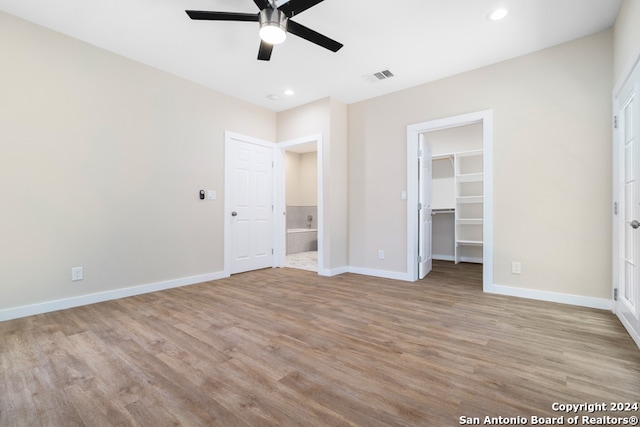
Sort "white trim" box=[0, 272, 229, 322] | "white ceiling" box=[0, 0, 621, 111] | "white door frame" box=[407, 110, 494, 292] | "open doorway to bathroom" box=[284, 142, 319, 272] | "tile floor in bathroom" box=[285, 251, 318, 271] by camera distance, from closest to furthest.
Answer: "white ceiling" box=[0, 0, 621, 111] → "white trim" box=[0, 272, 229, 322] → "white door frame" box=[407, 110, 494, 292] → "tile floor in bathroom" box=[285, 251, 318, 271] → "open doorway to bathroom" box=[284, 142, 319, 272]

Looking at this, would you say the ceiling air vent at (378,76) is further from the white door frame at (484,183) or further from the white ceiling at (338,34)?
the white door frame at (484,183)

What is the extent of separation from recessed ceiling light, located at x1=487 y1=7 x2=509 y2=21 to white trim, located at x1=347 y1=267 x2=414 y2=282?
9.93 ft

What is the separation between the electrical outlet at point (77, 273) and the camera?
2.94 meters

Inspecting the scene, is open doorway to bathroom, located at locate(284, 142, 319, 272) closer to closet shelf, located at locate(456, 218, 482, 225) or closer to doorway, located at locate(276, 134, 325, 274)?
doorway, located at locate(276, 134, 325, 274)

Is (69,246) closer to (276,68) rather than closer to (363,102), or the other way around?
(276,68)

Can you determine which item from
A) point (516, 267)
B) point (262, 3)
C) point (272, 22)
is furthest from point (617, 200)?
point (262, 3)

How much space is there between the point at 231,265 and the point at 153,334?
2.18m

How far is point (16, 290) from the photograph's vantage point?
2621 millimetres

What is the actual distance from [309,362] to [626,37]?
3498 millimetres

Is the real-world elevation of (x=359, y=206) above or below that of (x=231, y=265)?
above

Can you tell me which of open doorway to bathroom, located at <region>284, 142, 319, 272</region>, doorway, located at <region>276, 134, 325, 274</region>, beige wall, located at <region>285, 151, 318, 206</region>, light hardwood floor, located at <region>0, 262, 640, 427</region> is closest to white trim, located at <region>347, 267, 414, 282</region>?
light hardwood floor, located at <region>0, 262, 640, 427</region>

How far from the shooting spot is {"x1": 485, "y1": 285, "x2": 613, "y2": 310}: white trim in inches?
111

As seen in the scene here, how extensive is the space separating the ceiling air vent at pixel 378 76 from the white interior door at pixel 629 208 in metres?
2.22

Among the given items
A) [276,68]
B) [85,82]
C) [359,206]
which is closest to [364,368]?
[359,206]
